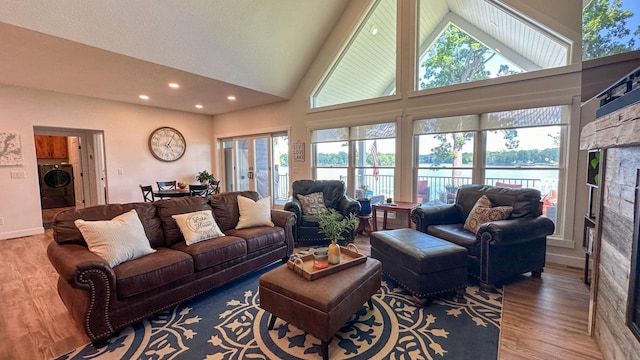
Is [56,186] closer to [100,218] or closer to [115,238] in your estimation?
[100,218]

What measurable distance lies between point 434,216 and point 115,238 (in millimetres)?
3331

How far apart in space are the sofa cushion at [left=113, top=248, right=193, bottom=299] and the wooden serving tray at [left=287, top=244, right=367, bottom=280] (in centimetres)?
96

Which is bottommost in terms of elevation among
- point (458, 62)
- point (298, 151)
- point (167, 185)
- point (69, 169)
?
point (167, 185)

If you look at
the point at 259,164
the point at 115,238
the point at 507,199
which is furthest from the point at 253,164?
the point at 507,199

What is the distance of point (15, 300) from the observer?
254cm

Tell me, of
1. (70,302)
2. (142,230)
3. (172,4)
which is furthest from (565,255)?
(172,4)

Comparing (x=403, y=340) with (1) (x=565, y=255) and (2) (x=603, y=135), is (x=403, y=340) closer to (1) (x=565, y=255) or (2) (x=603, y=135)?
(2) (x=603, y=135)

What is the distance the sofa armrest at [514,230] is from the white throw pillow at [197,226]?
2728 mm

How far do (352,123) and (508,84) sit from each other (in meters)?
2.38

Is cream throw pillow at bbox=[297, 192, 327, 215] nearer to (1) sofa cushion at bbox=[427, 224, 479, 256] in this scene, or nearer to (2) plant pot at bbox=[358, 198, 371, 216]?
(2) plant pot at bbox=[358, 198, 371, 216]

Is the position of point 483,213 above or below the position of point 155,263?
above

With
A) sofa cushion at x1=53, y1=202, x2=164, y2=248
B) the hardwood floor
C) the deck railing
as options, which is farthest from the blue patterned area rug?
the deck railing

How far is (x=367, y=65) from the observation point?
16.8 feet

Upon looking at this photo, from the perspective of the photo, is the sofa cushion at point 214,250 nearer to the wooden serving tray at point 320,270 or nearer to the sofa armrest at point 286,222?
the sofa armrest at point 286,222
